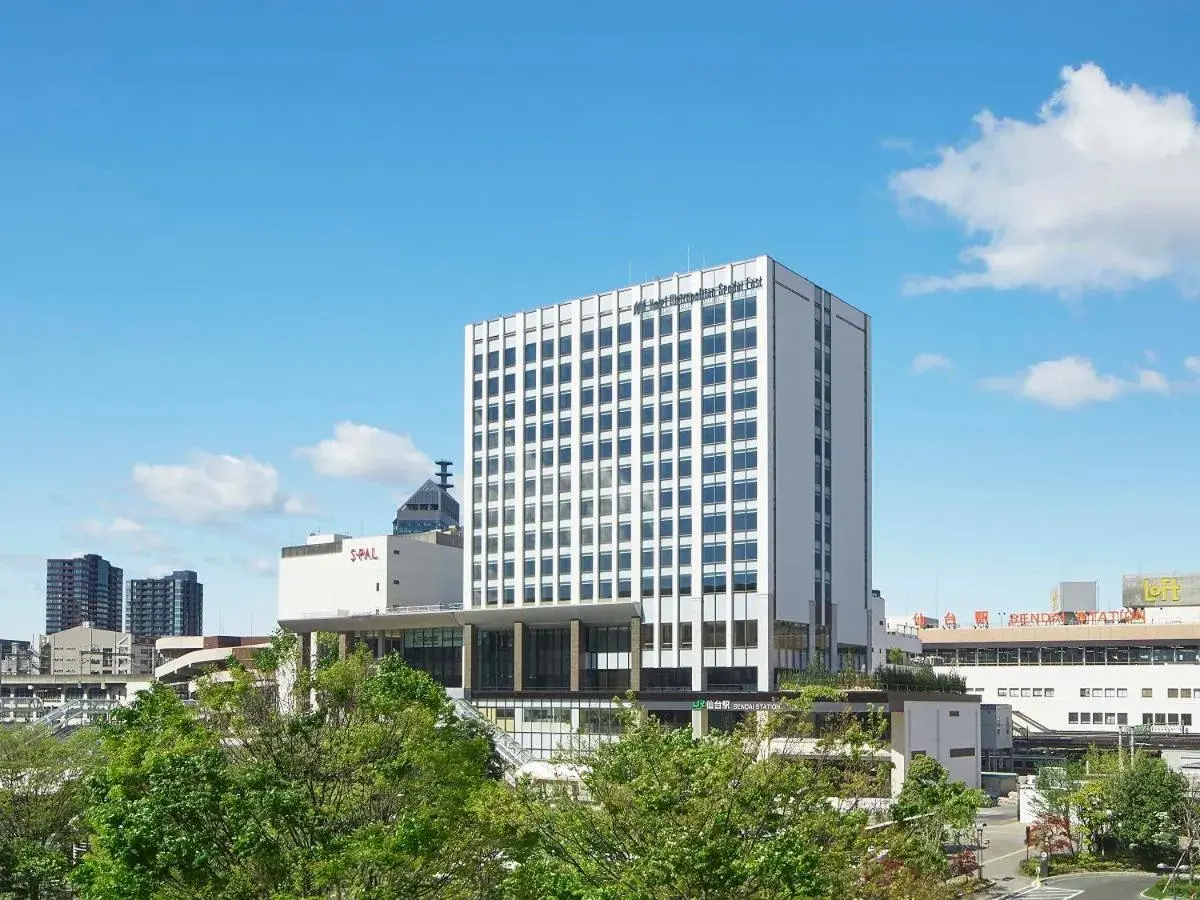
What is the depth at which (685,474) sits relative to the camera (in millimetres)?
119812

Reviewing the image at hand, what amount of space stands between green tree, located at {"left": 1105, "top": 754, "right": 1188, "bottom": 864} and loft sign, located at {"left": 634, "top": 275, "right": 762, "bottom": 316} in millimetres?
52202

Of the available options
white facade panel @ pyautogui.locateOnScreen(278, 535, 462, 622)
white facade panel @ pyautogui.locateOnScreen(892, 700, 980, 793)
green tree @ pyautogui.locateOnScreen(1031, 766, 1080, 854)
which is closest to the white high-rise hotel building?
white facade panel @ pyautogui.locateOnScreen(892, 700, 980, 793)

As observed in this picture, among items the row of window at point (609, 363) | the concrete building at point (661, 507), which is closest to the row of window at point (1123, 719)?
the concrete building at point (661, 507)

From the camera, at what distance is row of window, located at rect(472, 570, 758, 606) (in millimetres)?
115812

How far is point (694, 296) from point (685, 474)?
1649cm

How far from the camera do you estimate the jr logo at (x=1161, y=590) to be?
16912 centimetres

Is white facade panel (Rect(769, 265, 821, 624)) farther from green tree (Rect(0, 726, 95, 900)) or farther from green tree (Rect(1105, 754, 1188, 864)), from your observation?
green tree (Rect(0, 726, 95, 900))

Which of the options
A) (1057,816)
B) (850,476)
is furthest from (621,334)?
(1057,816)

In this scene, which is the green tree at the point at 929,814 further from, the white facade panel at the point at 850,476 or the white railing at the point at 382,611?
the white railing at the point at 382,611

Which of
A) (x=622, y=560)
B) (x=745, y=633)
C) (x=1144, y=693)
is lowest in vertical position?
(x=1144, y=693)

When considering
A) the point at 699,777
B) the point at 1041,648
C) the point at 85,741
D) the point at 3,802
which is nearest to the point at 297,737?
the point at 699,777

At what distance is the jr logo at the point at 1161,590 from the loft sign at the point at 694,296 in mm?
86067

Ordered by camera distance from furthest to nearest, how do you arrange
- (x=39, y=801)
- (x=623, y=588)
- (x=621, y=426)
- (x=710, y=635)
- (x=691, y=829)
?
(x=621, y=426)
(x=623, y=588)
(x=710, y=635)
(x=39, y=801)
(x=691, y=829)

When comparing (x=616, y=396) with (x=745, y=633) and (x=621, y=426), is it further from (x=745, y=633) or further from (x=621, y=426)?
(x=745, y=633)
